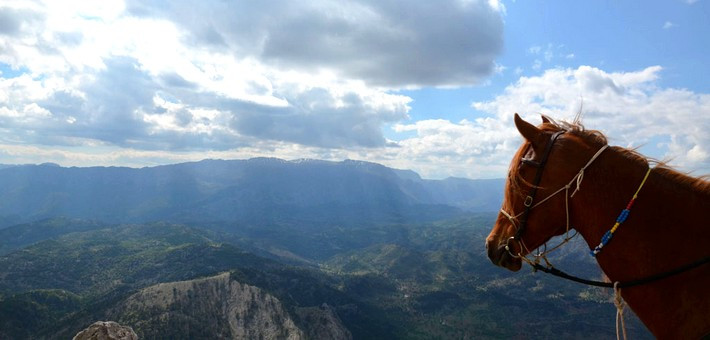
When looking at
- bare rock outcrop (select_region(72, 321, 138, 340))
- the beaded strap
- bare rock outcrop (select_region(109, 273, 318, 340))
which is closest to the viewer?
the beaded strap

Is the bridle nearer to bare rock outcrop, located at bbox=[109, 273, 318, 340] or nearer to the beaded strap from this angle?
the beaded strap

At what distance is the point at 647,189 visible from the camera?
3316mm

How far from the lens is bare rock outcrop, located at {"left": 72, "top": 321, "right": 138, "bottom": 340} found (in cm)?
884

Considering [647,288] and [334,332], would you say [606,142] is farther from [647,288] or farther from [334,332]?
[334,332]

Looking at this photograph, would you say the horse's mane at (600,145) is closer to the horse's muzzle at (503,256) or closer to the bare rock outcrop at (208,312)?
the horse's muzzle at (503,256)

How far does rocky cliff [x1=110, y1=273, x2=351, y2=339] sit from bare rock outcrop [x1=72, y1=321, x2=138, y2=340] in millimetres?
114525

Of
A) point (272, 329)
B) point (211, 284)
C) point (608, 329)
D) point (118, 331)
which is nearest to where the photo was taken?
point (118, 331)

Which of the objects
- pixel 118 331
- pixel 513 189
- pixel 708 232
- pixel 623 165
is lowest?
pixel 118 331

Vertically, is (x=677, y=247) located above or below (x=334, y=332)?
above

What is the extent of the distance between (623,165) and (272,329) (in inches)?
5167

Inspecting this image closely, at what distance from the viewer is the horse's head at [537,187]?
11.9 ft

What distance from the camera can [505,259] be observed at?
389cm

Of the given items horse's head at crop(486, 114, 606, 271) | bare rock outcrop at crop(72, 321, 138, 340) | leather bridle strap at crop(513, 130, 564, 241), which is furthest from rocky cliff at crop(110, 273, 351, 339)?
leather bridle strap at crop(513, 130, 564, 241)

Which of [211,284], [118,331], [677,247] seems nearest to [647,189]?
[677,247]
